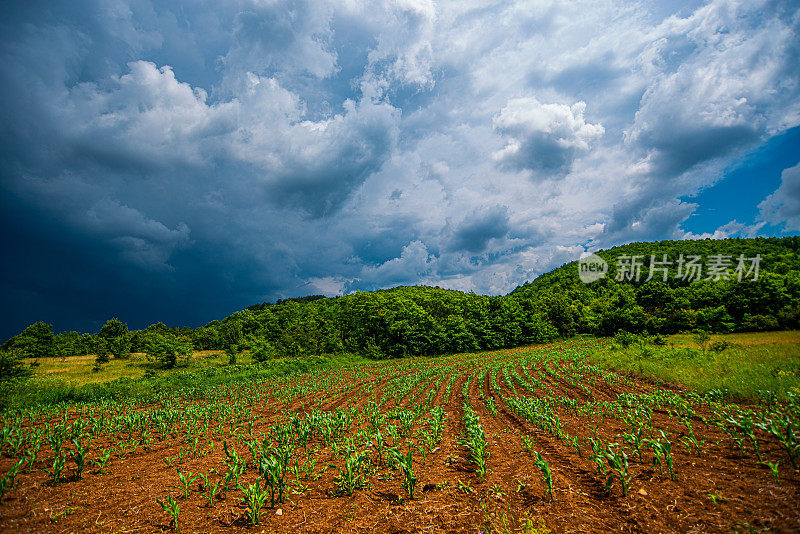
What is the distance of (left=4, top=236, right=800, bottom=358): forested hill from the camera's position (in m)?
43.4

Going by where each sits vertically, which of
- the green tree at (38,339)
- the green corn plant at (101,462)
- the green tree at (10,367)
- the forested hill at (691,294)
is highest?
the forested hill at (691,294)

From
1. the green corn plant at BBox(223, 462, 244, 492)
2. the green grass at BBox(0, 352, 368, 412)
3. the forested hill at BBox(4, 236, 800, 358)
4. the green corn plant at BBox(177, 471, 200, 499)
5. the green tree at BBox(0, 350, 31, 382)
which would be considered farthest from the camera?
the forested hill at BBox(4, 236, 800, 358)

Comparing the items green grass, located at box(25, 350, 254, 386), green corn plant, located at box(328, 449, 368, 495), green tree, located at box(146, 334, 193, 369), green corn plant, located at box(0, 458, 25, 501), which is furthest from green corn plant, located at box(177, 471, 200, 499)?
green tree, located at box(146, 334, 193, 369)

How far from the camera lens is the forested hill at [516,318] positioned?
43375 mm

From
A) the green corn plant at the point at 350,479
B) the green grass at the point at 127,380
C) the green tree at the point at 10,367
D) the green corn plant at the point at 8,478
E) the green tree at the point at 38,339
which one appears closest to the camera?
the green corn plant at the point at 8,478

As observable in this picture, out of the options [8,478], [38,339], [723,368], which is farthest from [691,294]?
[38,339]

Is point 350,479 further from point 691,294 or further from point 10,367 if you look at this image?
point 691,294

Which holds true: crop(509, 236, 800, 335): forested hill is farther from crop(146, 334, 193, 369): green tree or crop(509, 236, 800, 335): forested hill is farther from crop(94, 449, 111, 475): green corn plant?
crop(94, 449, 111, 475): green corn plant

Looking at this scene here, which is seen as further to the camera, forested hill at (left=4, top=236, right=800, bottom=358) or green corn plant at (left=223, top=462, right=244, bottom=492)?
forested hill at (left=4, top=236, right=800, bottom=358)

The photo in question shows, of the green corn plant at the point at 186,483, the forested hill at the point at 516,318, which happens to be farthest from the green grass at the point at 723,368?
the forested hill at the point at 516,318

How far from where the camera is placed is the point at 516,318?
53031 mm

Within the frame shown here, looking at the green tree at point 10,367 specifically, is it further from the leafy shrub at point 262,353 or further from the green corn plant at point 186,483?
the green corn plant at point 186,483

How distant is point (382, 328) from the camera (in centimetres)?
5366

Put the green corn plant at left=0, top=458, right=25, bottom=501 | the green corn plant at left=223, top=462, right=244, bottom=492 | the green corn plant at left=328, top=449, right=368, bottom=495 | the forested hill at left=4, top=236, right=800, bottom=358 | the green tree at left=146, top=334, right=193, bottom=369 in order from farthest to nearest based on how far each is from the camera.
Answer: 1. the forested hill at left=4, top=236, right=800, bottom=358
2. the green tree at left=146, top=334, right=193, bottom=369
3. the green corn plant at left=223, top=462, right=244, bottom=492
4. the green corn plant at left=328, top=449, right=368, bottom=495
5. the green corn plant at left=0, top=458, right=25, bottom=501
